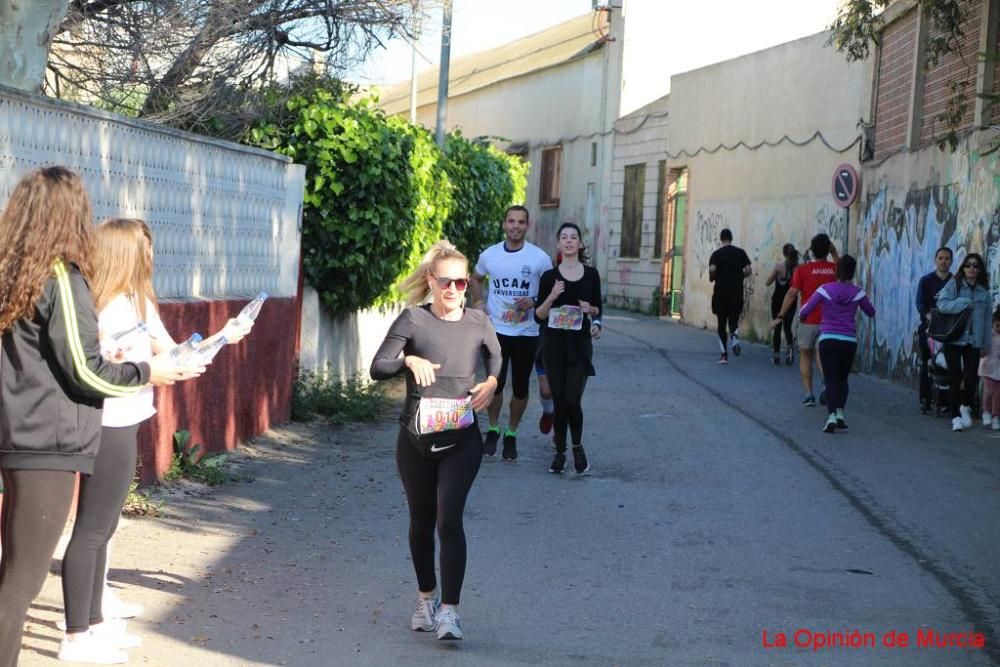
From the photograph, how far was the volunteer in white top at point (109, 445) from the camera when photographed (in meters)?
5.24

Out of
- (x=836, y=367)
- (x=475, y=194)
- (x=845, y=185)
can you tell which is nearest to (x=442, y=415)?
(x=836, y=367)

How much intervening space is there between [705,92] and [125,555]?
25.1 m

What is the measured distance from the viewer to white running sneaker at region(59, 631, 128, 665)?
5312 millimetres

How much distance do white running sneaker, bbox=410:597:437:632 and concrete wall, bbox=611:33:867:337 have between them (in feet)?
58.5

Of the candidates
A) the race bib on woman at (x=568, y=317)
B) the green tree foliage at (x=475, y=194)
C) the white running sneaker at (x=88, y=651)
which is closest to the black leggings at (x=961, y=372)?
the race bib on woman at (x=568, y=317)

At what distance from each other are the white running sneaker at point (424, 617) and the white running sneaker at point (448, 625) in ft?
0.50

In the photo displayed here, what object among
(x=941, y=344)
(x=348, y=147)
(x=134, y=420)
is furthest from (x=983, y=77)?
A: (x=134, y=420)

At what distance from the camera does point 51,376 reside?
4.59 metres

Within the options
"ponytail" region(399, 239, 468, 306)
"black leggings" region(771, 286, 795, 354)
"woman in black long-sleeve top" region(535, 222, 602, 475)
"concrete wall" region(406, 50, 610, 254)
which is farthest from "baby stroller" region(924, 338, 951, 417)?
"concrete wall" region(406, 50, 610, 254)

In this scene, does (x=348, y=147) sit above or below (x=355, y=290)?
above

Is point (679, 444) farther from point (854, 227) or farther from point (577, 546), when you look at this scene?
point (854, 227)

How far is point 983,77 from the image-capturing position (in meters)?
16.6

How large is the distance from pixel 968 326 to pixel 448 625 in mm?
9923

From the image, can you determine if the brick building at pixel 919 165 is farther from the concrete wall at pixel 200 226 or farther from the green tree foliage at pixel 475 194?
the concrete wall at pixel 200 226
